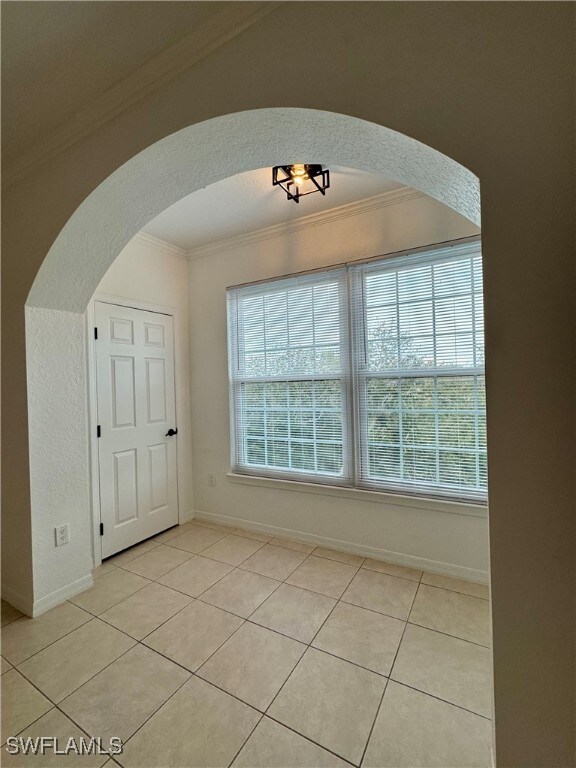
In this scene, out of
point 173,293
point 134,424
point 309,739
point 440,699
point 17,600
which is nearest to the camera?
point 309,739

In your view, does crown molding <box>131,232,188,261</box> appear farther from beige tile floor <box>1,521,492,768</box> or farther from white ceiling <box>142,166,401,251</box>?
beige tile floor <box>1,521,492,768</box>

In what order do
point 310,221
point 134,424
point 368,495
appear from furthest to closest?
point 134,424, point 310,221, point 368,495

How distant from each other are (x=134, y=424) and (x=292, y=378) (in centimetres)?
141

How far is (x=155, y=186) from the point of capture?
153 cm

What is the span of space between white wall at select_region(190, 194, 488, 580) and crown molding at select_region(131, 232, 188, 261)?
0.15 m

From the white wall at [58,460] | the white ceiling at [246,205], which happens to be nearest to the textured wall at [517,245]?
the white ceiling at [246,205]

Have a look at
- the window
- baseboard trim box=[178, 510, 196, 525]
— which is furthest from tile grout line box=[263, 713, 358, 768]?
baseboard trim box=[178, 510, 196, 525]

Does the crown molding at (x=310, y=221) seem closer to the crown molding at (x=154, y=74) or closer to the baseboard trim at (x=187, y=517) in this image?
Answer: the crown molding at (x=154, y=74)

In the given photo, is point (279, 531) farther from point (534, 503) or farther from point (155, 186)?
point (155, 186)

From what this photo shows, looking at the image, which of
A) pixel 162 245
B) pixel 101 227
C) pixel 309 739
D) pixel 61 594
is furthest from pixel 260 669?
pixel 162 245

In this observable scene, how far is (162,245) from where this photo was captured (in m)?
2.96

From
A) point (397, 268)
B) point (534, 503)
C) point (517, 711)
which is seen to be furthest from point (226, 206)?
point (517, 711)

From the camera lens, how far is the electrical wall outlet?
198cm

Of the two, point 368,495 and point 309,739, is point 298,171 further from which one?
point 309,739
